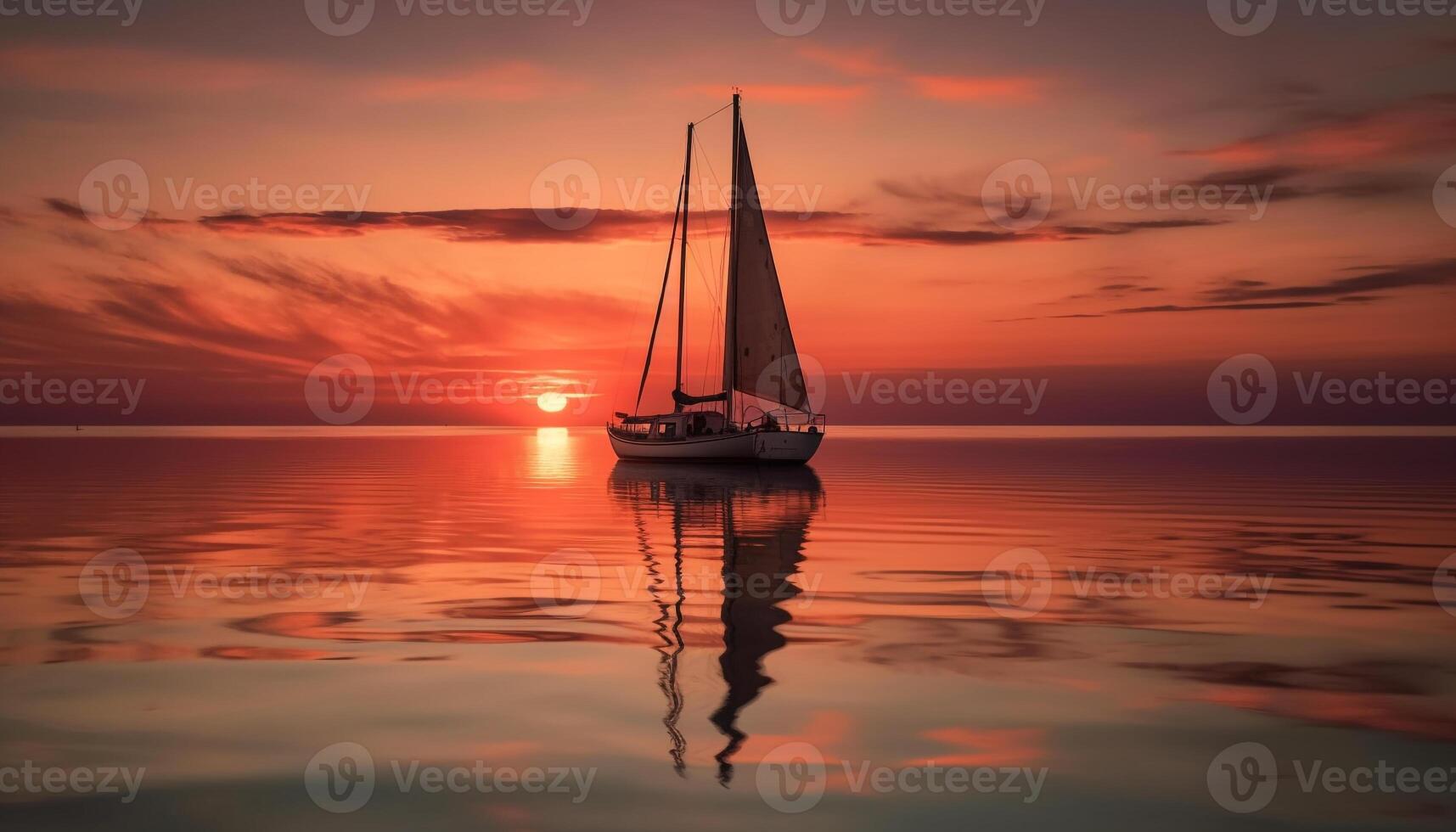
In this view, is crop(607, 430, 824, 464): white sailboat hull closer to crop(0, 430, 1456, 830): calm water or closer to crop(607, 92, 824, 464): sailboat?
crop(607, 92, 824, 464): sailboat

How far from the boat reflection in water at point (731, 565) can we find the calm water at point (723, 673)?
0.31 feet

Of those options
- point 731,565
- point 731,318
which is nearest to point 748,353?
point 731,318

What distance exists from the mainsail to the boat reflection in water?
1025 cm

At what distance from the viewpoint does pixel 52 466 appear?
236 ft

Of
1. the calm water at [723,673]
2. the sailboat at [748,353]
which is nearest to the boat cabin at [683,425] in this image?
the sailboat at [748,353]

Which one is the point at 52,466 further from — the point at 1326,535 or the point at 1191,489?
the point at 1326,535

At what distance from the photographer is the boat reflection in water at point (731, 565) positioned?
1282cm

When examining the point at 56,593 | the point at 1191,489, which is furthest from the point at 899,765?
the point at 1191,489

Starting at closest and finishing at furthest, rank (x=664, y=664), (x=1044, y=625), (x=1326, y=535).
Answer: (x=664, y=664), (x=1044, y=625), (x=1326, y=535)

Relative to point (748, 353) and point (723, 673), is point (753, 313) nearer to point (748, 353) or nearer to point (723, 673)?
point (748, 353)

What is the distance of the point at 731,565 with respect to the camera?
24672mm

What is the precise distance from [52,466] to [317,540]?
178 ft

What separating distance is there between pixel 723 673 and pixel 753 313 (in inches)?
2171

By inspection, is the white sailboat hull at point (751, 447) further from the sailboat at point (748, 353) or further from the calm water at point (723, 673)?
the calm water at point (723, 673)
